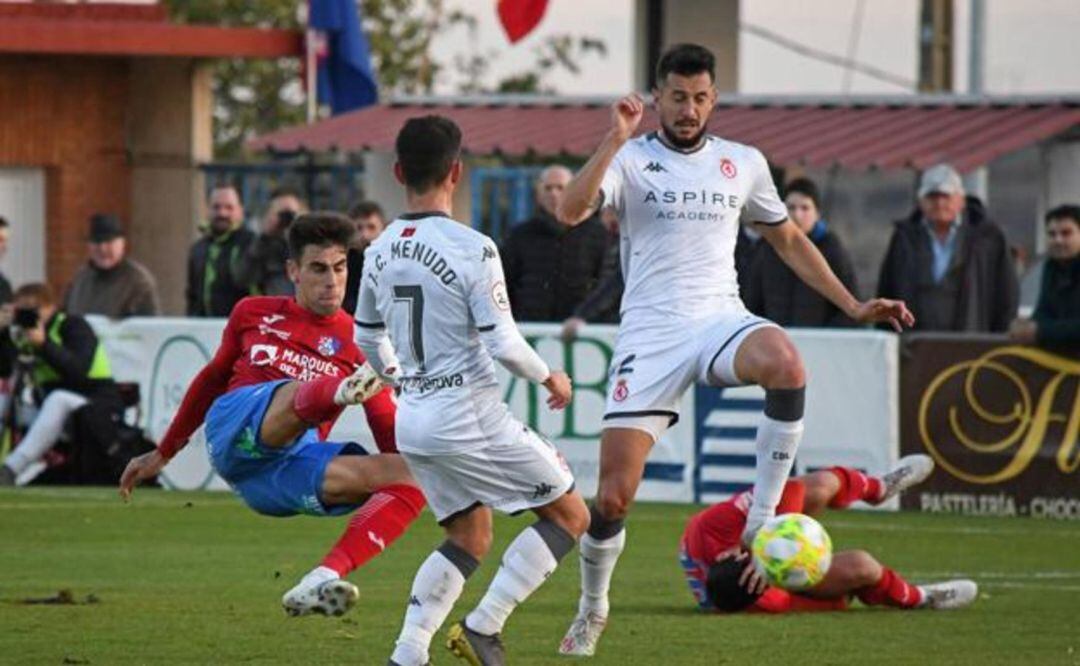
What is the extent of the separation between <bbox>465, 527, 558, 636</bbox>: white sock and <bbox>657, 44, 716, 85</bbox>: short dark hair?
2.38 metres

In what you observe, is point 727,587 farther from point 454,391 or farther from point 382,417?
point 454,391

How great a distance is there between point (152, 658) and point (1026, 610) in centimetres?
412

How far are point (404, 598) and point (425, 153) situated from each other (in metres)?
4.07

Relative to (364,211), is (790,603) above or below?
below

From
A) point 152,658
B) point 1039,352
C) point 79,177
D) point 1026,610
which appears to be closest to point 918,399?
point 1039,352

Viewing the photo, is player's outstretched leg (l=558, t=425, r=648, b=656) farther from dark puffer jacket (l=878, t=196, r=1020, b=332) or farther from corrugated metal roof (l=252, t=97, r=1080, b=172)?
corrugated metal roof (l=252, t=97, r=1080, b=172)

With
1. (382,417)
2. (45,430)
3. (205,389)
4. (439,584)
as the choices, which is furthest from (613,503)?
(45,430)

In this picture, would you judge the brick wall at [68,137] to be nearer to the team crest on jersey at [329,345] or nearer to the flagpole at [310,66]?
the flagpole at [310,66]

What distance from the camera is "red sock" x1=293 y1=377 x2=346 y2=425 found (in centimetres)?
1062

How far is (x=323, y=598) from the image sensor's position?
32.5ft

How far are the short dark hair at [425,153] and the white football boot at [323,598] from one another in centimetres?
142

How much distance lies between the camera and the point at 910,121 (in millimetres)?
25578

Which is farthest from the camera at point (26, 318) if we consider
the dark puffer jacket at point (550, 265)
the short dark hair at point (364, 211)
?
the dark puffer jacket at point (550, 265)

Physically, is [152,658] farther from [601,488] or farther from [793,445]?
[793,445]
